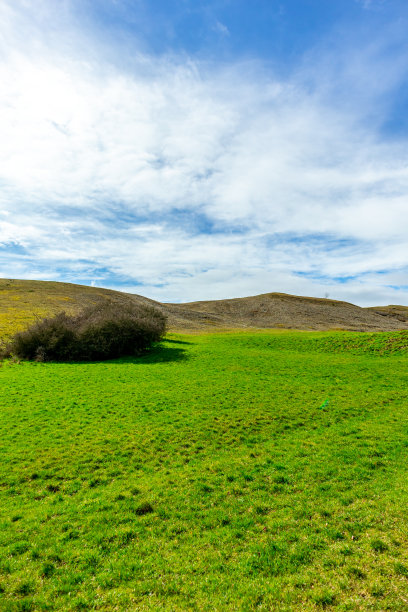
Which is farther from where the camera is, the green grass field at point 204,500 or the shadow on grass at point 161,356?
the shadow on grass at point 161,356

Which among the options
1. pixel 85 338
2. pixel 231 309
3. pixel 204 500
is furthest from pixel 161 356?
pixel 231 309

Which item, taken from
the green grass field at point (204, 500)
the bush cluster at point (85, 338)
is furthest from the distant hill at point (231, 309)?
the green grass field at point (204, 500)

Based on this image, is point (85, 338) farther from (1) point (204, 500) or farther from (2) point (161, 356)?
(1) point (204, 500)

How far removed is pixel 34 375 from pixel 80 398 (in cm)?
1029

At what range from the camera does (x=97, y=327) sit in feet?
125

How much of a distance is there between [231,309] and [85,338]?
77417 millimetres

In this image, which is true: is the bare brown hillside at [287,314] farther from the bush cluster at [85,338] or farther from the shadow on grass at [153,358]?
the bush cluster at [85,338]

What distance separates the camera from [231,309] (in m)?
111

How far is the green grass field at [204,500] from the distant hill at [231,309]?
52.2 meters

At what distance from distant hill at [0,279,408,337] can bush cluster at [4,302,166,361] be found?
2509 cm

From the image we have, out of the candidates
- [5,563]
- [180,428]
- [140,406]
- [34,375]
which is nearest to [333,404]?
[180,428]

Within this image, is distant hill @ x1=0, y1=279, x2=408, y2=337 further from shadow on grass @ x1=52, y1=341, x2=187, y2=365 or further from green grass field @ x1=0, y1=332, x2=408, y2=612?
green grass field @ x1=0, y1=332, x2=408, y2=612

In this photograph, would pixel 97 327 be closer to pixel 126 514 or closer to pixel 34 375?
pixel 34 375

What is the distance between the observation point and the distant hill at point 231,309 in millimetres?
76625
